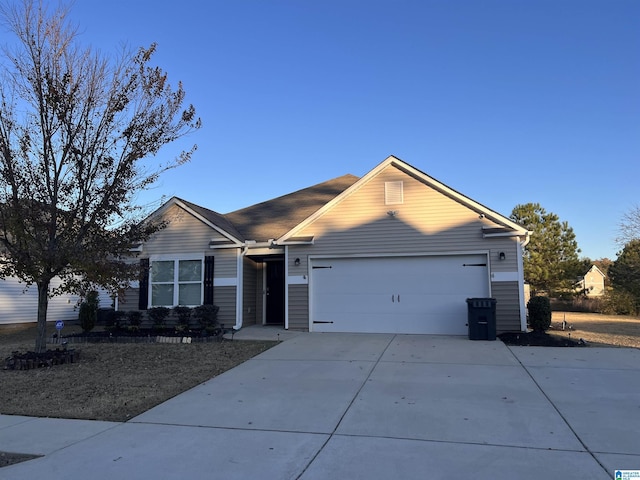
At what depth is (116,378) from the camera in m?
7.96

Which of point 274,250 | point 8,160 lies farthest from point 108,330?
point 8,160

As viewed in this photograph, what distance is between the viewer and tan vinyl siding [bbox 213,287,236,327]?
46.2 ft

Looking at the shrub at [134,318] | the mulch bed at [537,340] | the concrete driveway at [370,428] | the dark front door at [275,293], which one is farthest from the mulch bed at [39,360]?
the mulch bed at [537,340]

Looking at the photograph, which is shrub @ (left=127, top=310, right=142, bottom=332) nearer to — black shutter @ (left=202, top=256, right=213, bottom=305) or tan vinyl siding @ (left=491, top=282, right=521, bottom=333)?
black shutter @ (left=202, top=256, right=213, bottom=305)

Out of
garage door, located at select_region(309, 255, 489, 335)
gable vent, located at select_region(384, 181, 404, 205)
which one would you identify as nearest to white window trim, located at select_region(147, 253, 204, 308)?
garage door, located at select_region(309, 255, 489, 335)

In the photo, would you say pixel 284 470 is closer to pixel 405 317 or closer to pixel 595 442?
pixel 595 442

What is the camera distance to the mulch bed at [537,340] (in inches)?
414

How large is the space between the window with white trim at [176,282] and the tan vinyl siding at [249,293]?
143cm

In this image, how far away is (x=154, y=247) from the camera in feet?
49.5

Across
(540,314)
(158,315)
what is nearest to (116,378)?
(158,315)

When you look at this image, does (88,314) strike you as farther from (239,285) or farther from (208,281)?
(239,285)

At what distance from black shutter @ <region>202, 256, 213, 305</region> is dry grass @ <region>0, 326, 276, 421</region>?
262 centimetres

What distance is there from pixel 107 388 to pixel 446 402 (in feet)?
17.4

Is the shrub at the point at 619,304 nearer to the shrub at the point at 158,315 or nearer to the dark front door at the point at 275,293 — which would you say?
the dark front door at the point at 275,293
